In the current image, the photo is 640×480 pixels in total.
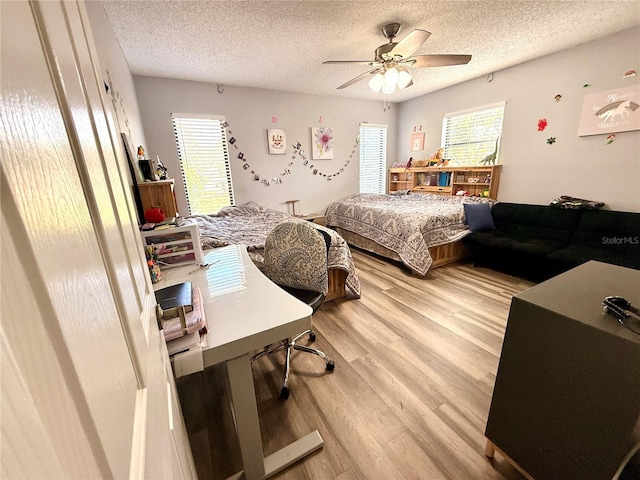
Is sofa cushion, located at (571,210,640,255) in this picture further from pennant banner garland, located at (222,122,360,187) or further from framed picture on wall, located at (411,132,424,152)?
pennant banner garland, located at (222,122,360,187)

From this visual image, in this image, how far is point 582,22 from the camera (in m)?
2.56

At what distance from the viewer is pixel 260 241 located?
2518 mm

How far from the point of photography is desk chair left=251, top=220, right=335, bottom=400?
173 cm

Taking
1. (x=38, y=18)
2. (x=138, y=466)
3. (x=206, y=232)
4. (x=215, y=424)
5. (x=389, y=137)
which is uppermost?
(x=389, y=137)

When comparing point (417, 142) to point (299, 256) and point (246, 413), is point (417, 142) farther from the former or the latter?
point (246, 413)

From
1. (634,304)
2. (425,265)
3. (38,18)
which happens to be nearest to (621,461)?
(634,304)

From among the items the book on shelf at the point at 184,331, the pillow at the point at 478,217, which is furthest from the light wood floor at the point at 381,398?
the pillow at the point at 478,217

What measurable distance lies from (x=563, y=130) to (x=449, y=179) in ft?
5.13

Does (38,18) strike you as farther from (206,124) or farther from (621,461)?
(206,124)

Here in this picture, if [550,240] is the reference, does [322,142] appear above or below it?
above

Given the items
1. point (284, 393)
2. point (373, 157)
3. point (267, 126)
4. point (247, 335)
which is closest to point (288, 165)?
point (267, 126)

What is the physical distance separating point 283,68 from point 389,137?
2.96 metres

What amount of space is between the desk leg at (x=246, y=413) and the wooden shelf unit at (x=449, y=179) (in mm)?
4409

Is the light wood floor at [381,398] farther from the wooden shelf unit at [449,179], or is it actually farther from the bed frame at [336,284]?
the wooden shelf unit at [449,179]
